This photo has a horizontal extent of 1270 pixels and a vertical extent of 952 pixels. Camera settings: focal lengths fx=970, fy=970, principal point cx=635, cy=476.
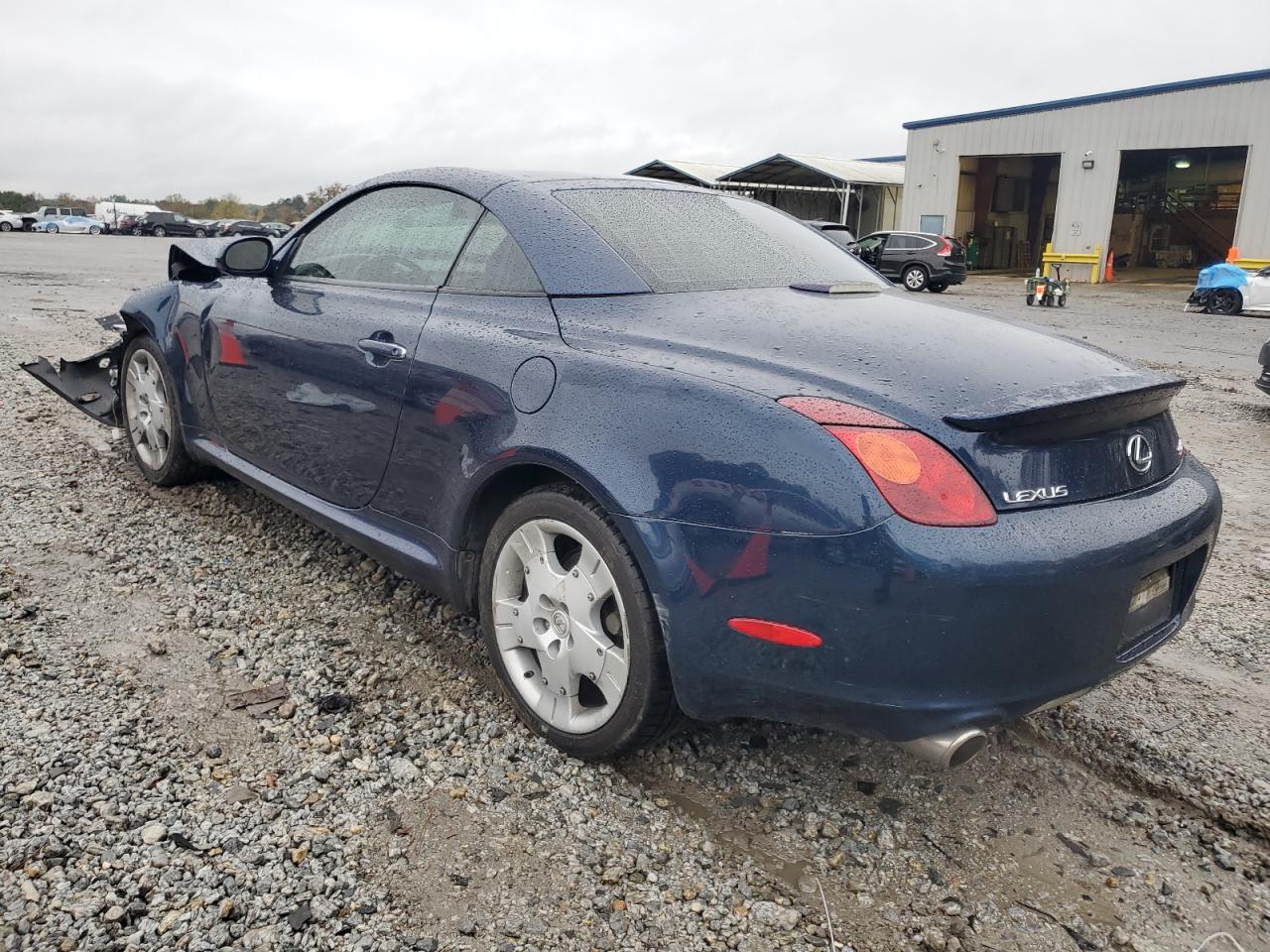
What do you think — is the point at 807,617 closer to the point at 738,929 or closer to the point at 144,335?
the point at 738,929

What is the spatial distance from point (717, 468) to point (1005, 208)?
133 ft

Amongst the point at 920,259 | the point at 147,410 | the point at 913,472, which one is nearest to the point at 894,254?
the point at 920,259

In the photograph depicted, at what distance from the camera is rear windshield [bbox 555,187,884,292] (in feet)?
8.98

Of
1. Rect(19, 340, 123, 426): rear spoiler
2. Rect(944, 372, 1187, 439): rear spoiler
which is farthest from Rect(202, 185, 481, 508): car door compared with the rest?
Rect(19, 340, 123, 426): rear spoiler

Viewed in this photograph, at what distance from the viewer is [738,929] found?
77.8 inches

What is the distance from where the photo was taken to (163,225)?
53781mm

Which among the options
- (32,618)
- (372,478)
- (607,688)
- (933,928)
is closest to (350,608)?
(372,478)

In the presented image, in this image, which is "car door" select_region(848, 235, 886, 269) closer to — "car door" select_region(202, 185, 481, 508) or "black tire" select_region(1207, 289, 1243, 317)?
"black tire" select_region(1207, 289, 1243, 317)

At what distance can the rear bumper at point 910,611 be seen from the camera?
6.21ft

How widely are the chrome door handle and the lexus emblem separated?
1924 mm

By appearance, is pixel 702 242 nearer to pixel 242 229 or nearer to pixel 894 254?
pixel 894 254

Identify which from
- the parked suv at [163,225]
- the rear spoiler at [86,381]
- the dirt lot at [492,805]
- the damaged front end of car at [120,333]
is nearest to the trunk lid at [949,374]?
the dirt lot at [492,805]

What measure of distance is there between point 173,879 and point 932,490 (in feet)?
5.76

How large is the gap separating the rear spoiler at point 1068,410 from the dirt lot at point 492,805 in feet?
3.23
